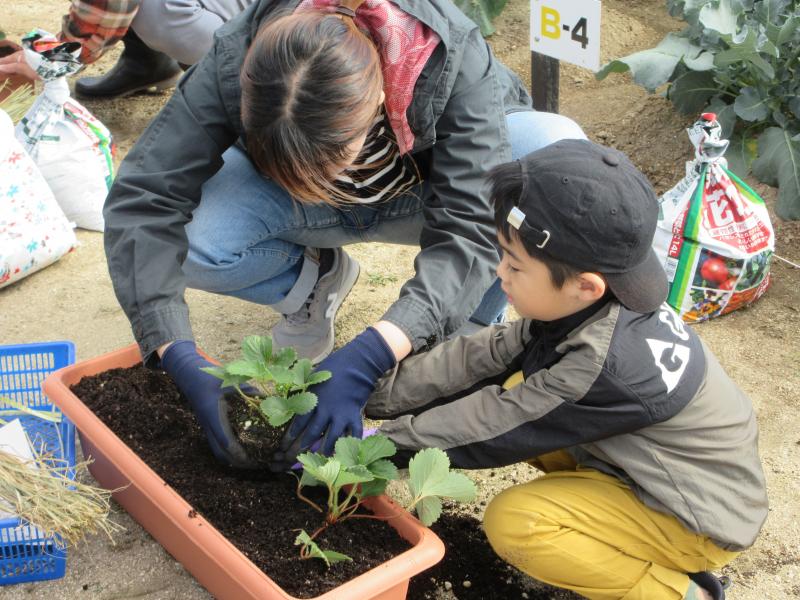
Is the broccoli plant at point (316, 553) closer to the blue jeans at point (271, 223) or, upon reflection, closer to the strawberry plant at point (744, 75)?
the blue jeans at point (271, 223)

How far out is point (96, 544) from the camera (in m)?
1.90

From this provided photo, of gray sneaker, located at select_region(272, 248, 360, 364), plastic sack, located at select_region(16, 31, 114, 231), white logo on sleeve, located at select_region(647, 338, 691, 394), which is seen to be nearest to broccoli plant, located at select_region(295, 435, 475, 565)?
white logo on sleeve, located at select_region(647, 338, 691, 394)

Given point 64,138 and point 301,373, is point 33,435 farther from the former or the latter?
point 64,138

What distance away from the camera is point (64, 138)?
9.66ft

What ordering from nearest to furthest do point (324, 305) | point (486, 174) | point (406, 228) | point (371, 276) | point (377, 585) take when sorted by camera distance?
point (377, 585) → point (486, 174) → point (406, 228) → point (324, 305) → point (371, 276)

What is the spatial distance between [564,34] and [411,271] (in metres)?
0.82

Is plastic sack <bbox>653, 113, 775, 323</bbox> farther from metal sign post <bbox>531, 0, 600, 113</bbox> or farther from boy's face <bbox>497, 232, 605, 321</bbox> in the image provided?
boy's face <bbox>497, 232, 605, 321</bbox>

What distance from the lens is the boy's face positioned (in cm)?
160

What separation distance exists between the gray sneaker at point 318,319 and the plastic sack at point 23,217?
83cm

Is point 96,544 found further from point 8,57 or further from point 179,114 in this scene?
point 8,57

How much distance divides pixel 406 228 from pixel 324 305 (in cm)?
34

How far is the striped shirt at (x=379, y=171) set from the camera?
1.91 m

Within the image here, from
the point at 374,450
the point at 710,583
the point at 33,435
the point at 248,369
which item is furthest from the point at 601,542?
the point at 33,435

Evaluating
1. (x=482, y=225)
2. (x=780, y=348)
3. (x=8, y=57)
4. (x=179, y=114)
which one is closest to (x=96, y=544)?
(x=179, y=114)
